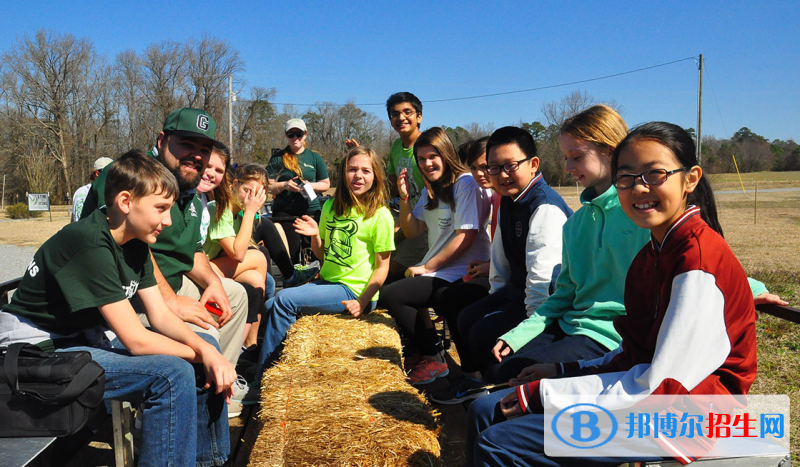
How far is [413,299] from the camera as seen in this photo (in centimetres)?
422

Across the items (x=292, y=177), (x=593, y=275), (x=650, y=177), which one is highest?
(x=292, y=177)

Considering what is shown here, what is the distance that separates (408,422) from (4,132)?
2118 inches

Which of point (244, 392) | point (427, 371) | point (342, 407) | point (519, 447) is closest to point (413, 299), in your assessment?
point (427, 371)

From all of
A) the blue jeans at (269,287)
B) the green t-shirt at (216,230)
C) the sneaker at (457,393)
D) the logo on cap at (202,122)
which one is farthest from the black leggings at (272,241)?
the sneaker at (457,393)

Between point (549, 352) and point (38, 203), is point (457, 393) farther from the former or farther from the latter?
point (38, 203)

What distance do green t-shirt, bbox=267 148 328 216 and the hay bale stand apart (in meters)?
3.17

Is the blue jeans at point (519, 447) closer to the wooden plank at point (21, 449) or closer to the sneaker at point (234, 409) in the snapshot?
the wooden plank at point (21, 449)

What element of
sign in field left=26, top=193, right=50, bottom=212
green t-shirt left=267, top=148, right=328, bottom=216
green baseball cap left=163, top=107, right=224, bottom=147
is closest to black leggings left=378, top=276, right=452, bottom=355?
green baseball cap left=163, top=107, right=224, bottom=147

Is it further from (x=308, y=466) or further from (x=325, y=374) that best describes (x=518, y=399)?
(x=325, y=374)

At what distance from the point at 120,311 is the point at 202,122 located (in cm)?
151

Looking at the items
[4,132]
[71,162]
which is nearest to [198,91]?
[71,162]

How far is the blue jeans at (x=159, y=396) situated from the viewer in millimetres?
2623

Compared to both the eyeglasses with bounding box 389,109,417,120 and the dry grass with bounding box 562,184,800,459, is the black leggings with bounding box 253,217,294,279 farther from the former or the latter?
the dry grass with bounding box 562,184,800,459

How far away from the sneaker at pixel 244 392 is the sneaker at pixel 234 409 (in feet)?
0.09
